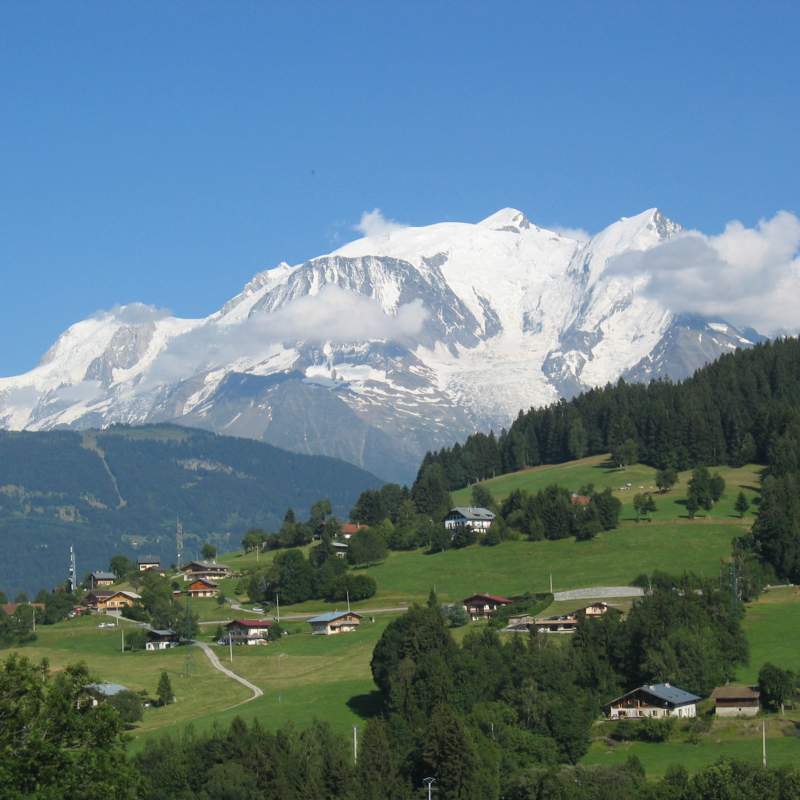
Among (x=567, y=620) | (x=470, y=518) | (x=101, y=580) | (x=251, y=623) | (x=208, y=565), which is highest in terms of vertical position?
(x=470, y=518)

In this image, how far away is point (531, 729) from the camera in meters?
73.8

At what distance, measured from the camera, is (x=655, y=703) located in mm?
77438

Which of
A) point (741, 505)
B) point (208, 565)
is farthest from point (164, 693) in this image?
point (208, 565)

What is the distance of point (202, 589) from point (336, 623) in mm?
41644

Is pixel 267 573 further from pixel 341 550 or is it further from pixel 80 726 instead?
pixel 80 726

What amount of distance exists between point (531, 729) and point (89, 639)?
67.6m

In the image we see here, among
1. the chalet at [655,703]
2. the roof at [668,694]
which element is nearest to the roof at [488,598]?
the roof at [668,694]

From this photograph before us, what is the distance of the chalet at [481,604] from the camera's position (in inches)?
4473

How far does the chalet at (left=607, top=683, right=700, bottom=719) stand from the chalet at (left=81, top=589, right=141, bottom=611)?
8547 centimetres

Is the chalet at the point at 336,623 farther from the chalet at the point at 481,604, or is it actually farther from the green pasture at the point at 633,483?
the green pasture at the point at 633,483

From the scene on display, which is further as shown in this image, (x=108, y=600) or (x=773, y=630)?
(x=108, y=600)

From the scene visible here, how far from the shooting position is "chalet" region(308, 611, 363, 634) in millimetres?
117438

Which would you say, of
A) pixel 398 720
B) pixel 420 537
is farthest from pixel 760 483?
pixel 398 720

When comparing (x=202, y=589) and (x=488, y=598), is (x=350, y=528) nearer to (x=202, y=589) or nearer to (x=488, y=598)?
(x=202, y=589)
